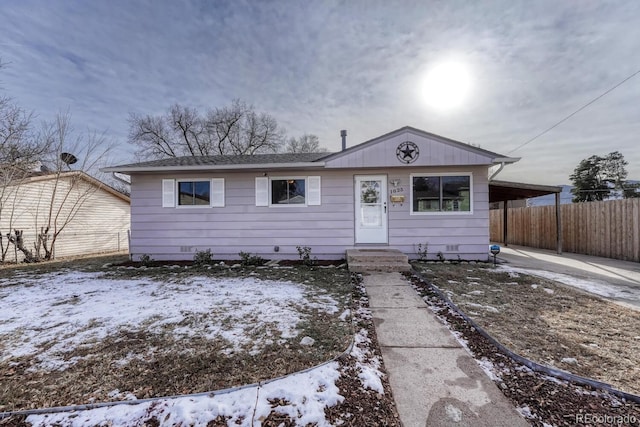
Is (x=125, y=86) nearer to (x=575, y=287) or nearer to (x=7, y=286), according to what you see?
(x=7, y=286)

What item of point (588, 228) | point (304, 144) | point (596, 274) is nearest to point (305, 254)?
point (596, 274)

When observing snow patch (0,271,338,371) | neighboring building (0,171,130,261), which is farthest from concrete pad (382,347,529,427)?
neighboring building (0,171,130,261)

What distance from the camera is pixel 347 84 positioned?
9016mm

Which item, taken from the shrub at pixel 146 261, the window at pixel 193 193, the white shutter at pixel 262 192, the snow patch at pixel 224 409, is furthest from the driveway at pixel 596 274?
the shrub at pixel 146 261

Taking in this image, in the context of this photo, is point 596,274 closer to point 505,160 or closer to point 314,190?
point 505,160

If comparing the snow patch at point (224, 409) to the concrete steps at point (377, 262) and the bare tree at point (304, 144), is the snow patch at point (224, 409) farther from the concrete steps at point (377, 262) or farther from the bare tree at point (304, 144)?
the bare tree at point (304, 144)

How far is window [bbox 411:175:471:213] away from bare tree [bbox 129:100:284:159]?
17150 mm

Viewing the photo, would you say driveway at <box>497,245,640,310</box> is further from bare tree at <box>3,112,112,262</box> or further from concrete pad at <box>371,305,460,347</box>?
bare tree at <box>3,112,112,262</box>

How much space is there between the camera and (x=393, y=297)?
394 centimetres

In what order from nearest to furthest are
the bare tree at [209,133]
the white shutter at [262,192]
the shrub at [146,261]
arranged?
the shrub at [146,261]
the white shutter at [262,192]
the bare tree at [209,133]

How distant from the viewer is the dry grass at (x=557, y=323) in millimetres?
2141

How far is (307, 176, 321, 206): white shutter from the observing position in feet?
23.0

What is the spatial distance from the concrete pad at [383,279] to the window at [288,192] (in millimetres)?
2870

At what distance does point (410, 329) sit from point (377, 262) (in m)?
2.89
